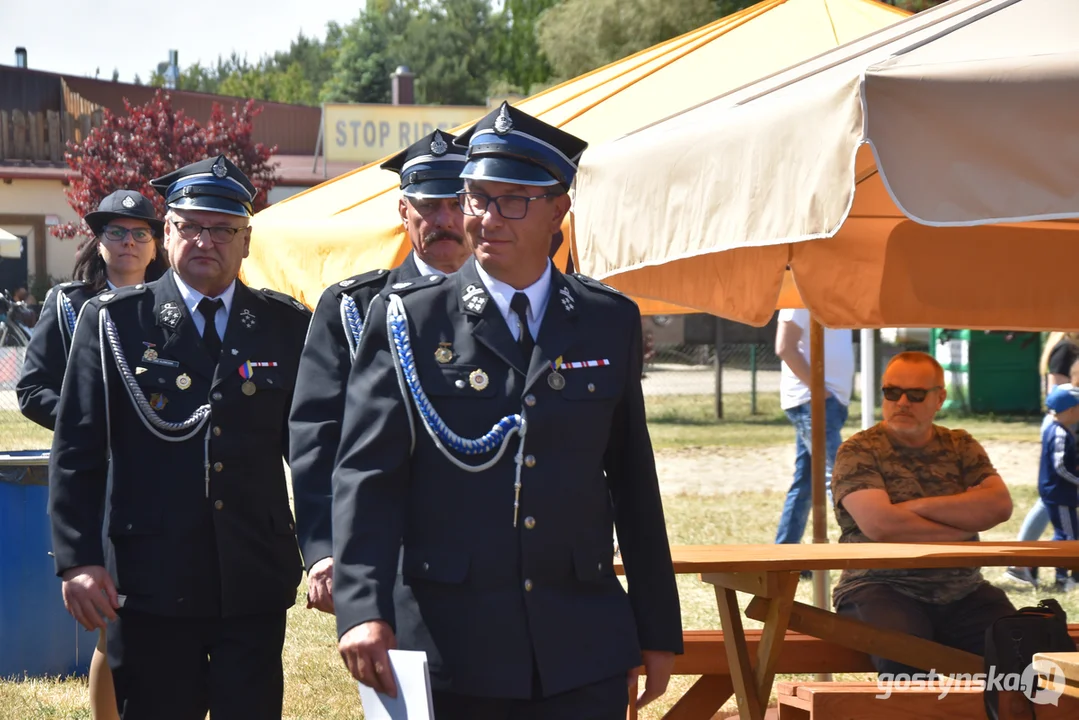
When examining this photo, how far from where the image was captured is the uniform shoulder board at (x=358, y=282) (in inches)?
152

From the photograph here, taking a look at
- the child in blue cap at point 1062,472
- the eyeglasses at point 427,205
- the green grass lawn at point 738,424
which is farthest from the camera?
the green grass lawn at point 738,424

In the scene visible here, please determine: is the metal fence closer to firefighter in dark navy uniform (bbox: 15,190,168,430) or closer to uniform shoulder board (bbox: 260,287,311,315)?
firefighter in dark navy uniform (bbox: 15,190,168,430)

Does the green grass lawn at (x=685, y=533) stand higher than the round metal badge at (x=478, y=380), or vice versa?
the round metal badge at (x=478, y=380)

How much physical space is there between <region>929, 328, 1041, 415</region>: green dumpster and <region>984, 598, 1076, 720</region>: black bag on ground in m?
17.6

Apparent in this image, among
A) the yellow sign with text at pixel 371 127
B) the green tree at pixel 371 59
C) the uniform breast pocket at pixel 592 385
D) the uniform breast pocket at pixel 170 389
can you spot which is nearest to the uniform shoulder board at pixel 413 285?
the uniform breast pocket at pixel 592 385

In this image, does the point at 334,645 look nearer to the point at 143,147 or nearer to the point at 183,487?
the point at 183,487

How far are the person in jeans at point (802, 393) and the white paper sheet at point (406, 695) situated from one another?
6.51 meters

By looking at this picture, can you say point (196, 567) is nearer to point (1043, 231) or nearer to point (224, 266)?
point (224, 266)

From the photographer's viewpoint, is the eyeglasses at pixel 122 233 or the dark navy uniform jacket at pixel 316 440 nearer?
the dark navy uniform jacket at pixel 316 440

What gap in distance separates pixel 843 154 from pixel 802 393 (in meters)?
6.25

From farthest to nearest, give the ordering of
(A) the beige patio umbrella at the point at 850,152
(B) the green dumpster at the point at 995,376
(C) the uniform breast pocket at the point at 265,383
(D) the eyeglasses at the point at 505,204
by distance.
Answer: (B) the green dumpster at the point at 995,376 < (C) the uniform breast pocket at the point at 265,383 < (A) the beige patio umbrella at the point at 850,152 < (D) the eyeglasses at the point at 505,204

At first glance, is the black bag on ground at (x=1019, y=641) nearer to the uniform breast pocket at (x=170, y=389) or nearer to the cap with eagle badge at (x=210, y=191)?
the uniform breast pocket at (x=170, y=389)

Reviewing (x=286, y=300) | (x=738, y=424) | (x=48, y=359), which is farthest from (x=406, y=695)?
(x=738, y=424)

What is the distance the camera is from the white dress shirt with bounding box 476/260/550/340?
303cm
